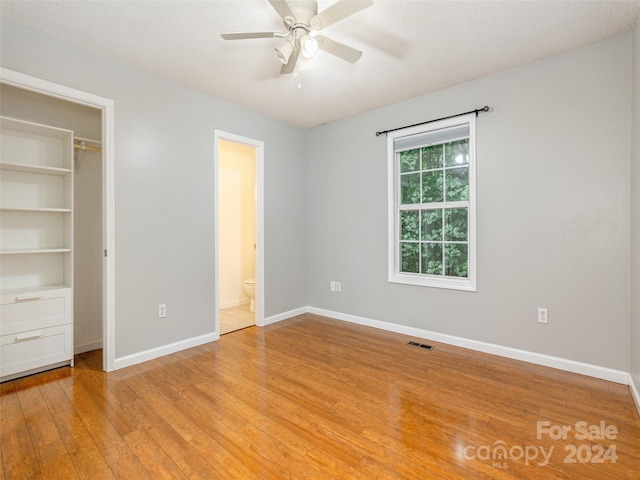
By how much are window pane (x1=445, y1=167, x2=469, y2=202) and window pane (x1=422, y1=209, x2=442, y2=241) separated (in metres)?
0.22

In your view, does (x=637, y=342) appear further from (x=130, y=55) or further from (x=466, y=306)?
(x=130, y=55)

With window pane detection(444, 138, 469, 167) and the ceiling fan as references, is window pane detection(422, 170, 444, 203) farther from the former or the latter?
the ceiling fan

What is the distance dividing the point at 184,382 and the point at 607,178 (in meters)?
3.67

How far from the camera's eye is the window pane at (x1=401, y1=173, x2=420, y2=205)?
11.7 feet

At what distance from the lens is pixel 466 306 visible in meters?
3.15

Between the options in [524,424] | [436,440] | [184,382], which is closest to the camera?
[436,440]

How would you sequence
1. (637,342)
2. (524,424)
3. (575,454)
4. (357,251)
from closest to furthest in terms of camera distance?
(575,454)
(524,424)
(637,342)
(357,251)

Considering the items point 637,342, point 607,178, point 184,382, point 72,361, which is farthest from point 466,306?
point 72,361

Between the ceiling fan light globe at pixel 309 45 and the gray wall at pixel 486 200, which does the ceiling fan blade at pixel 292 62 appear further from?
the gray wall at pixel 486 200

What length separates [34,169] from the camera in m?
2.64

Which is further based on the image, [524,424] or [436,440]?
[524,424]

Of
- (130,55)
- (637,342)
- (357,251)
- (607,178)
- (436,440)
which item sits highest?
(130,55)

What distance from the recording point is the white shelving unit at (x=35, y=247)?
245cm

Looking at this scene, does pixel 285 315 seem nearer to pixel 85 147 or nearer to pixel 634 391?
pixel 85 147
